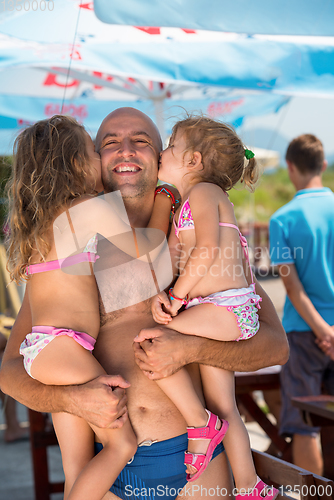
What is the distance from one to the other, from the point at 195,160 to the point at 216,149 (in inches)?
4.0

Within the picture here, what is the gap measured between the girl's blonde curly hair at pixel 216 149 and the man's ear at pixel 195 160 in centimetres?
2

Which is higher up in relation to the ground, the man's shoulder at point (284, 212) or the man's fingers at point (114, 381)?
the man's shoulder at point (284, 212)

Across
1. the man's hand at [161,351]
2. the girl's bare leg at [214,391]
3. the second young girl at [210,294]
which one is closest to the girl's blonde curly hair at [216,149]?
the second young girl at [210,294]

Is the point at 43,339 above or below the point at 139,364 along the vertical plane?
above

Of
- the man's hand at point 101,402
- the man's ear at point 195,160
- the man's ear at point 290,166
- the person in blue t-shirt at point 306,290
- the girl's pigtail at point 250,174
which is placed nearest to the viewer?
the man's hand at point 101,402

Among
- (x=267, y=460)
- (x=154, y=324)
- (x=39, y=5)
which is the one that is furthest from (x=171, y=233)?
(x=39, y=5)

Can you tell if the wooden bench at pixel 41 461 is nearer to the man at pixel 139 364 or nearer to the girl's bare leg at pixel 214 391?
the man at pixel 139 364

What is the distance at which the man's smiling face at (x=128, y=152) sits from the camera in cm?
197

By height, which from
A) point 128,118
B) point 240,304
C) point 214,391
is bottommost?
point 214,391

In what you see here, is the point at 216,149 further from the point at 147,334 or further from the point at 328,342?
Answer: the point at 328,342

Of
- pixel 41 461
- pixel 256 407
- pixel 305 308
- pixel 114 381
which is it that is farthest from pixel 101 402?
pixel 256 407

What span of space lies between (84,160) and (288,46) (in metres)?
1.97

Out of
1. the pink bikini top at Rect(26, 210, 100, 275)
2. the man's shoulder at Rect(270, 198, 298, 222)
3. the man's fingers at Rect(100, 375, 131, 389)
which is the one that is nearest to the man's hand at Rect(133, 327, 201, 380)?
the man's fingers at Rect(100, 375, 131, 389)

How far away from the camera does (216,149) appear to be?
1963 millimetres
